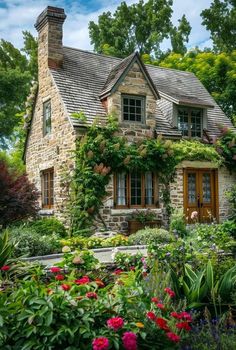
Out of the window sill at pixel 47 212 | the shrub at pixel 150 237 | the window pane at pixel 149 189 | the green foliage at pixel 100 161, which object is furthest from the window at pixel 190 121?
the shrub at pixel 150 237

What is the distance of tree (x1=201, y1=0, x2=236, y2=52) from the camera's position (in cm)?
3111

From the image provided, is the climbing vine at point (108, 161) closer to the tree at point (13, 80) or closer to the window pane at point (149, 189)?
the window pane at point (149, 189)

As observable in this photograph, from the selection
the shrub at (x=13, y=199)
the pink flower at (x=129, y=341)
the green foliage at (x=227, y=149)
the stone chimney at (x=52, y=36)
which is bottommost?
the pink flower at (x=129, y=341)

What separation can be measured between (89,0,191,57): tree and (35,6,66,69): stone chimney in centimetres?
1609

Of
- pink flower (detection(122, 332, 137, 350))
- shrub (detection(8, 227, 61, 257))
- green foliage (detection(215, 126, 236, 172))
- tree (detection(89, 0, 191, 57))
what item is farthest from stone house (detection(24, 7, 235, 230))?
tree (detection(89, 0, 191, 57))

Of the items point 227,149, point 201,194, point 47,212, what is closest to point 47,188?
point 47,212

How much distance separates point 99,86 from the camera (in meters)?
16.2

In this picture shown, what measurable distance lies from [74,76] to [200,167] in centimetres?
607

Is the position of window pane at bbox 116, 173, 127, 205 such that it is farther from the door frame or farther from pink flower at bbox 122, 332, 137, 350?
pink flower at bbox 122, 332, 137, 350

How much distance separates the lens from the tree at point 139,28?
31859mm

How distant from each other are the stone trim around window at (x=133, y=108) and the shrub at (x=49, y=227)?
179 inches

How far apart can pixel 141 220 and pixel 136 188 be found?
1278 millimetres

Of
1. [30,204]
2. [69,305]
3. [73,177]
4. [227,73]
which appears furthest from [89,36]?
[69,305]

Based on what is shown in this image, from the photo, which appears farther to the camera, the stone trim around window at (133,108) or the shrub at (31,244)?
the stone trim around window at (133,108)
